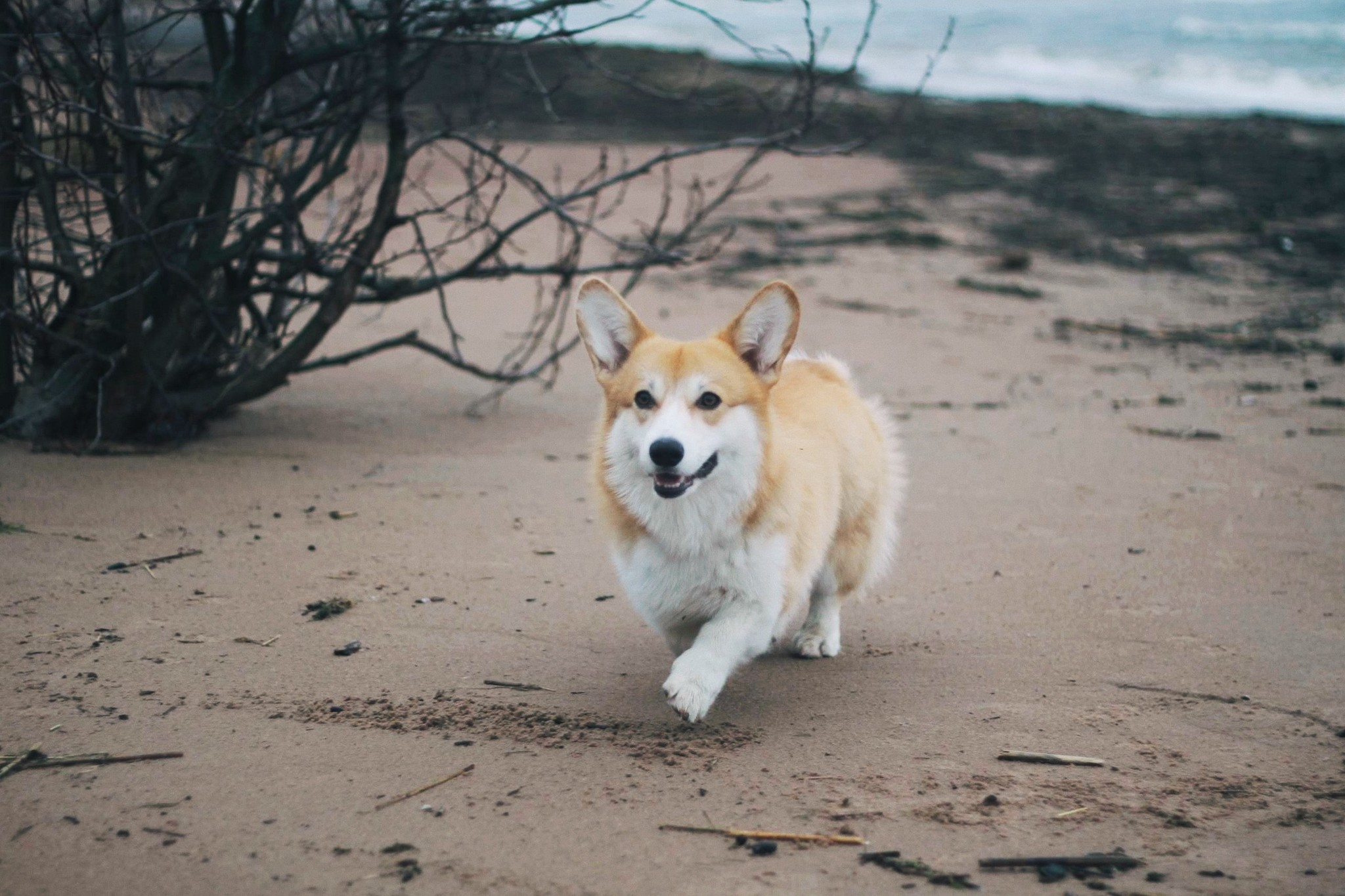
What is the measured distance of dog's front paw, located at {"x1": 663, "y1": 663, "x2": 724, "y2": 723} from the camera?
306 centimetres

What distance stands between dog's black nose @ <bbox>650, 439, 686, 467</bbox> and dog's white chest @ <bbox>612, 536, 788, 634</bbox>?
1.04ft

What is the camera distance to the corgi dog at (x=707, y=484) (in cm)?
322

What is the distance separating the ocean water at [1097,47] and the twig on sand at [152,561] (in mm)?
17047

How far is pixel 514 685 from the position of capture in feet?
11.4

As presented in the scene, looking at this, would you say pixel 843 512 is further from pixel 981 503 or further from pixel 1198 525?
pixel 1198 525

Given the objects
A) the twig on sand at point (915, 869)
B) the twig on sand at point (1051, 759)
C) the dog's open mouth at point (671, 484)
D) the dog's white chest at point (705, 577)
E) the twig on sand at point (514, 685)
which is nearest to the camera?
the twig on sand at point (915, 869)

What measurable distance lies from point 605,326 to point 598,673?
105cm

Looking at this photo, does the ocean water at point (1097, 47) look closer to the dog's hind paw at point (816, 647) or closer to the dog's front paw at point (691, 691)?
the dog's hind paw at point (816, 647)

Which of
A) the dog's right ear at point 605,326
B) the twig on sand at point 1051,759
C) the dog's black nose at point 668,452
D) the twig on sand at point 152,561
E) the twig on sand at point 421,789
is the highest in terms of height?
the dog's right ear at point 605,326

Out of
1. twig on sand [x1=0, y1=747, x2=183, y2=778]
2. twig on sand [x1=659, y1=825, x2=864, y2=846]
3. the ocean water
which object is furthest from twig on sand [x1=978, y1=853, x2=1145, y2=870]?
the ocean water

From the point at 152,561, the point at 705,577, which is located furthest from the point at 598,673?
the point at 152,561

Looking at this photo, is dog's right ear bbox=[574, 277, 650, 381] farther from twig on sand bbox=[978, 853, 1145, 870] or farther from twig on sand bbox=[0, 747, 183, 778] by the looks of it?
twig on sand bbox=[978, 853, 1145, 870]

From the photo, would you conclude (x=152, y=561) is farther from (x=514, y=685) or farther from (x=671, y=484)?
(x=671, y=484)

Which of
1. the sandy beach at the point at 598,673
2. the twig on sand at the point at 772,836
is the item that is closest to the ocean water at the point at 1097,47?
the sandy beach at the point at 598,673
